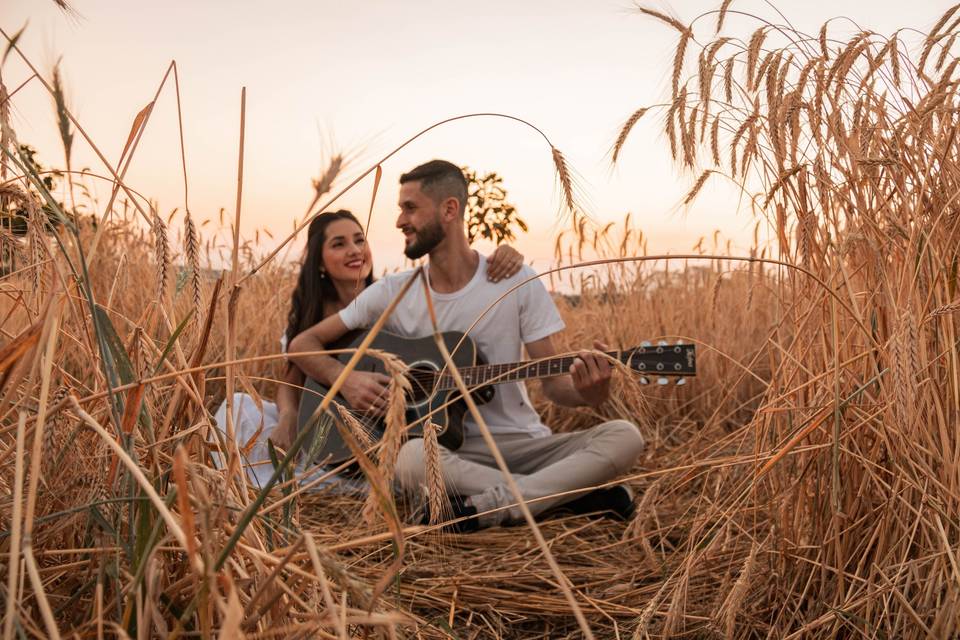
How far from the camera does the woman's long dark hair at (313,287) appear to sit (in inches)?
Answer: 156

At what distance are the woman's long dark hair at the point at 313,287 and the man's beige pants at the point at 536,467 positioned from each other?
123cm

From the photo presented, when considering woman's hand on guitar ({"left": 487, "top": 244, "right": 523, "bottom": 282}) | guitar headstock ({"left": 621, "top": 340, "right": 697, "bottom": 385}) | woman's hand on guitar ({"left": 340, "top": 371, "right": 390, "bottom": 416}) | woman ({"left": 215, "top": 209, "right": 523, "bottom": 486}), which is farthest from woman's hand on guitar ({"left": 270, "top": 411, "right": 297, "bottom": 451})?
guitar headstock ({"left": 621, "top": 340, "right": 697, "bottom": 385})

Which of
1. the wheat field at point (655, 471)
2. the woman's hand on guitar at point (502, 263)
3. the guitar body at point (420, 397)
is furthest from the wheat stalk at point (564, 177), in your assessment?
the woman's hand on guitar at point (502, 263)

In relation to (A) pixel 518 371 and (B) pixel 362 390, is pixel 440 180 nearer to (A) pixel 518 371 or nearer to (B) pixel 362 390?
(B) pixel 362 390

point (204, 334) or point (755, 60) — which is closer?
point (204, 334)

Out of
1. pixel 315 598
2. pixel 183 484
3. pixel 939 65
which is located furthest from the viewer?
pixel 939 65

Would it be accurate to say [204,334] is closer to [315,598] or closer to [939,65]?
[315,598]

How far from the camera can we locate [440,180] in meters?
3.53

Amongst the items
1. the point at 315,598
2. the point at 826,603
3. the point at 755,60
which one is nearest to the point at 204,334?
the point at 315,598

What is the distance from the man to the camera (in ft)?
9.07

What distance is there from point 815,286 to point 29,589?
1.39 metres

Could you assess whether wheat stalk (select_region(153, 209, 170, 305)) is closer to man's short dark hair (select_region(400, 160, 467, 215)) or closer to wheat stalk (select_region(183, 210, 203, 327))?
wheat stalk (select_region(183, 210, 203, 327))

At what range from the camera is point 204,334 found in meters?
0.92

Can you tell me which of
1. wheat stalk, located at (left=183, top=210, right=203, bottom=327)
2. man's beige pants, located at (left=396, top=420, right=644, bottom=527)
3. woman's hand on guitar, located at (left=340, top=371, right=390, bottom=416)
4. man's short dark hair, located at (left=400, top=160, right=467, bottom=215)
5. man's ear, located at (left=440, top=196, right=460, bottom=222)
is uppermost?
man's short dark hair, located at (left=400, top=160, right=467, bottom=215)
